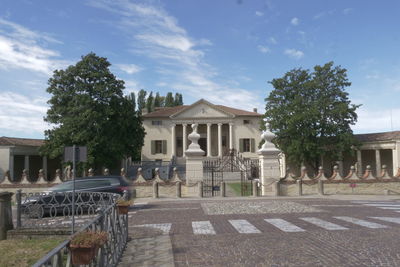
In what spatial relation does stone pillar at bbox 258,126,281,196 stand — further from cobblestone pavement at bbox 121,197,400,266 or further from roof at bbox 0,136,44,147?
roof at bbox 0,136,44,147

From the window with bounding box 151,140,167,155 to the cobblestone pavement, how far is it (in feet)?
109

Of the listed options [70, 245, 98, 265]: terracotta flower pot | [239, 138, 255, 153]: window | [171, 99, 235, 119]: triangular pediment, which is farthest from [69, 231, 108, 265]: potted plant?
[239, 138, 255, 153]: window

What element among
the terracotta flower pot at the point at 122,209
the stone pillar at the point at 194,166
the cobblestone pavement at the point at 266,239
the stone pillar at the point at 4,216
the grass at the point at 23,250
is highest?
the stone pillar at the point at 194,166

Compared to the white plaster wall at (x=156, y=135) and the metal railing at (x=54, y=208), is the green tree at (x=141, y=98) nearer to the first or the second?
the white plaster wall at (x=156, y=135)

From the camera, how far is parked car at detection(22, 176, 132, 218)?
431 inches

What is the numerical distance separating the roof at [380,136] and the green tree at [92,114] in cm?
2225

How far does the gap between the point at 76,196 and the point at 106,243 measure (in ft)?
27.5

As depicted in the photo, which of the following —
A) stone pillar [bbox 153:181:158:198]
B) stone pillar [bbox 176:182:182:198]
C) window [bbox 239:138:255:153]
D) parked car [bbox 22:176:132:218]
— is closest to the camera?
parked car [bbox 22:176:132:218]

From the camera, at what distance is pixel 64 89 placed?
93.6ft

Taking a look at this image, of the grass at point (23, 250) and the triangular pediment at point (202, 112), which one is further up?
the triangular pediment at point (202, 112)

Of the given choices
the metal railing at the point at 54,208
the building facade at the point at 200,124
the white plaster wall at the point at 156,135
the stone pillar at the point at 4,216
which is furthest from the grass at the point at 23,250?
the white plaster wall at the point at 156,135

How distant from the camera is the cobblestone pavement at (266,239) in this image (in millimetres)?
5648

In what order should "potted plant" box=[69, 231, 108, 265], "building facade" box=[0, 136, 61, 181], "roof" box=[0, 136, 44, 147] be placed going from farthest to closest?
"roof" box=[0, 136, 44, 147] < "building facade" box=[0, 136, 61, 181] < "potted plant" box=[69, 231, 108, 265]

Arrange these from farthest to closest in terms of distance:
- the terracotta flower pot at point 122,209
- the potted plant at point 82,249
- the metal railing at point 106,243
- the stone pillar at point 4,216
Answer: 1. the stone pillar at point 4,216
2. the terracotta flower pot at point 122,209
3. the potted plant at point 82,249
4. the metal railing at point 106,243
